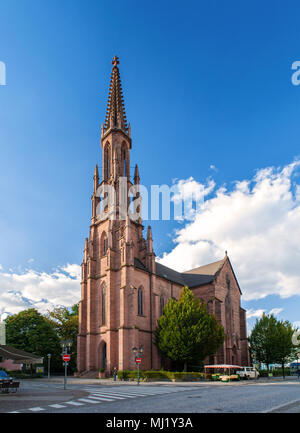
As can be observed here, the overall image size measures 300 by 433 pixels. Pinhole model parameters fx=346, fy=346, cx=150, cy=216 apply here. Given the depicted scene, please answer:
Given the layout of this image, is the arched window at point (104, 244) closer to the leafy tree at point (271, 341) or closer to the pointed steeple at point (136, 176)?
the pointed steeple at point (136, 176)

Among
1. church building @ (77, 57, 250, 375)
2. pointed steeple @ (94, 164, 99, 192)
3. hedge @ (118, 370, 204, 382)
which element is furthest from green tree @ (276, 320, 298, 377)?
pointed steeple @ (94, 164, 99, 192)

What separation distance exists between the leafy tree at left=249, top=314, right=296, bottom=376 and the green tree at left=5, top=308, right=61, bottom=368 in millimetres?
31342

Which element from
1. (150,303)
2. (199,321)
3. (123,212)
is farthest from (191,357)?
(123,212)

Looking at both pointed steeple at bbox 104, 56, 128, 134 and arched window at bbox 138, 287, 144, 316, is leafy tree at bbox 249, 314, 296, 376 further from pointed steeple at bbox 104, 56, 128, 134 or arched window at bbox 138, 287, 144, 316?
pointed steeple at bbox 104, 56, 128, 134

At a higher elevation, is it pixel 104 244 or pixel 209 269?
pixel 104 244

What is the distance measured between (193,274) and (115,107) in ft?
103

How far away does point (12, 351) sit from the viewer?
23859mm

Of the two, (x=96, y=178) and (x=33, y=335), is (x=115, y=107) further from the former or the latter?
(x=33, y=335)

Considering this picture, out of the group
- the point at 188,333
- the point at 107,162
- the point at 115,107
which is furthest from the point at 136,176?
the point at 188,333

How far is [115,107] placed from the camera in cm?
5794

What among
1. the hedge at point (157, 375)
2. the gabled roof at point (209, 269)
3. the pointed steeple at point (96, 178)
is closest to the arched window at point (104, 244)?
the pointed steeple at point (96, 178)

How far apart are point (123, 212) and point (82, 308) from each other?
1418cm

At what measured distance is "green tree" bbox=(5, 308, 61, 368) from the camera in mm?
49125

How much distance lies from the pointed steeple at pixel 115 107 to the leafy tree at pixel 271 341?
39.2m
